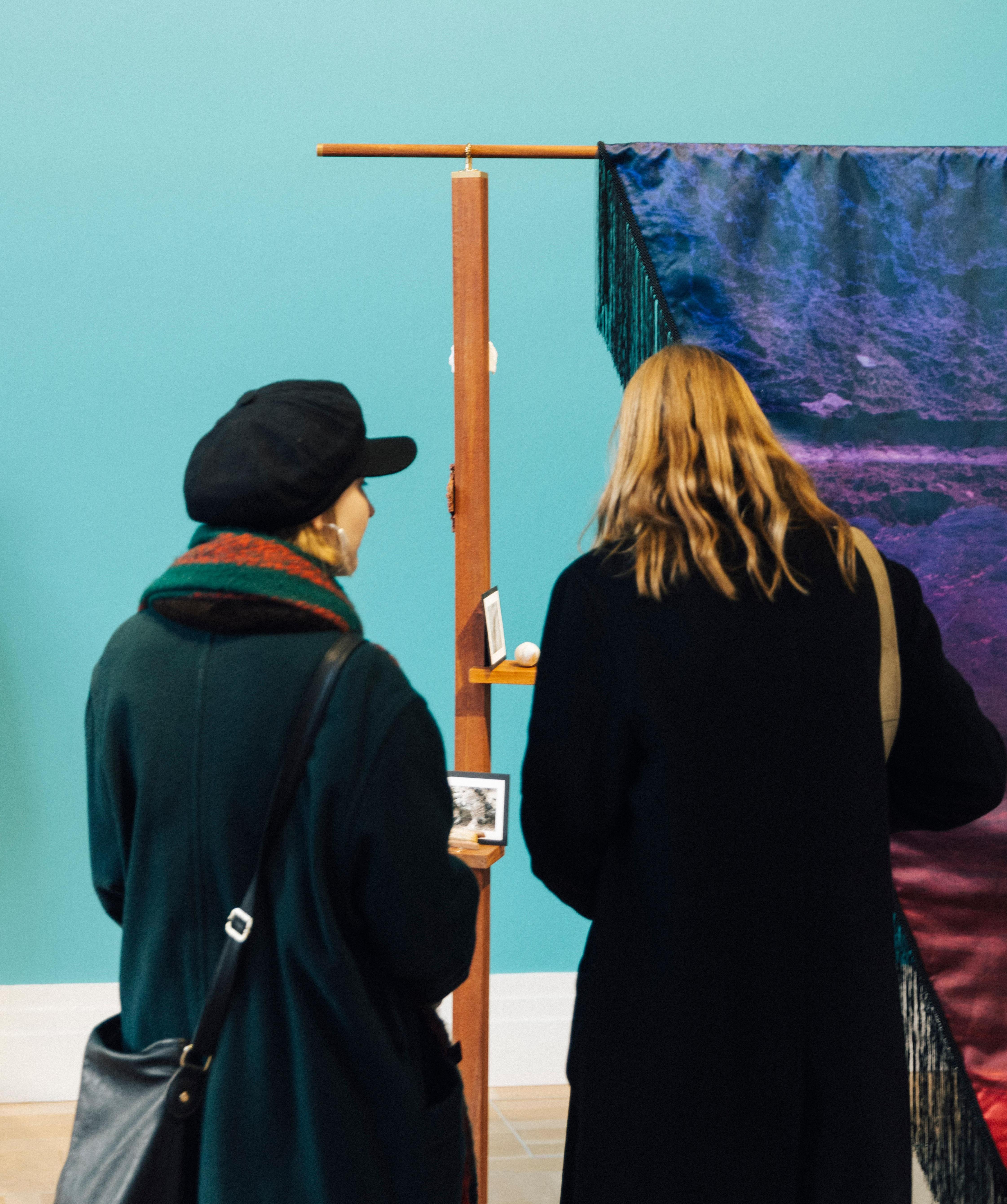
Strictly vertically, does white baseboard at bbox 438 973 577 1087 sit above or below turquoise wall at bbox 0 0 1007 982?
below

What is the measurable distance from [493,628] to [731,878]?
778 mm

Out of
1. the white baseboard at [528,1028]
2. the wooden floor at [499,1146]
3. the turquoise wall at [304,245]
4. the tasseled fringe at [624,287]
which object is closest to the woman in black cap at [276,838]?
the tasseled fringe at [624,287]

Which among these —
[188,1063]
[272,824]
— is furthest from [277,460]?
[188,1063]

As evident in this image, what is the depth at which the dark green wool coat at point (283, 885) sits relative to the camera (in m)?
0.91

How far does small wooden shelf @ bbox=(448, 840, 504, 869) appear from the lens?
5.35 ft

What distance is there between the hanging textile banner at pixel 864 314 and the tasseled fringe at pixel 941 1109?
45 centimetres

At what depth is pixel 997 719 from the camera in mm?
1757

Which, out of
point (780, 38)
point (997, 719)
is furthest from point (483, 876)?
point (780, 38)

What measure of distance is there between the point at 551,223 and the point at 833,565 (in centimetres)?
176

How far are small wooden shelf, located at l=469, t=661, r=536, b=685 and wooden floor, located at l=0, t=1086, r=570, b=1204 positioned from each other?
1086 mm

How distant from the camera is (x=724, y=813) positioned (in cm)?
104

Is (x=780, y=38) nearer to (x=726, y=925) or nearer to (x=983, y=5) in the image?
(x=983, y=5)

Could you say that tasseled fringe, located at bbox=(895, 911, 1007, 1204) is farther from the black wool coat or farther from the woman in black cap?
the woman in black cap

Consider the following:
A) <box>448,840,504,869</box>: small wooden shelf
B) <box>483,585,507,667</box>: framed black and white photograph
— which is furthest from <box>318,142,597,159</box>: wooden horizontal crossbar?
<box>448,840,504,869</box>: small wooden shelf
